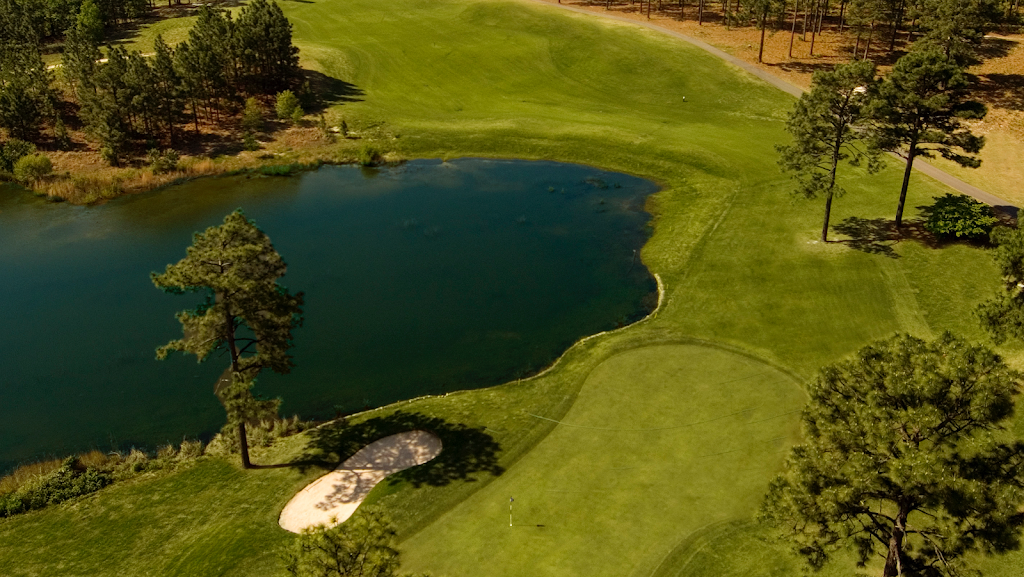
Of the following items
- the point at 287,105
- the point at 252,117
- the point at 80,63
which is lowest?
the point at 252,117

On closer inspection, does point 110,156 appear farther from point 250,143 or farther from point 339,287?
point 339,287

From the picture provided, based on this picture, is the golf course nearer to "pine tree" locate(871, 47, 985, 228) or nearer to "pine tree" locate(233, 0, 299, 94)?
"pine tree" locate(871, 47, 985, 228)

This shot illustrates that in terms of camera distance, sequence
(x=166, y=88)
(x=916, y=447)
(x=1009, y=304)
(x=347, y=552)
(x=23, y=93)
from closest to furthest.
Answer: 1. (x=347, y=552)
2. (x=916, y=447)
3. (x=1009, y=304)
4. (x=23, y=93)
5. (x=166, y=88)

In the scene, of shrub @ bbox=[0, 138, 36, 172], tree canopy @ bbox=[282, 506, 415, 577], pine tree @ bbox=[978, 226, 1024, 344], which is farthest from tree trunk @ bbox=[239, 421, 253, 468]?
shrub @ bbox=[0, 138, 36, 172]

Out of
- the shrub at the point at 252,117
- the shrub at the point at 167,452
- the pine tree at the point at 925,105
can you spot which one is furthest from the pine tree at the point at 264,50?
the pine tree at the point at 925,105

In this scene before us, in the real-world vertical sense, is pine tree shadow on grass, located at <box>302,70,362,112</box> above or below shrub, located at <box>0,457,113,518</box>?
above

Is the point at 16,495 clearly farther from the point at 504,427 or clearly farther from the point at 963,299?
the point at 963,299

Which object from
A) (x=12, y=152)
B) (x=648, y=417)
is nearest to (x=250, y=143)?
(x=12, y=152)
